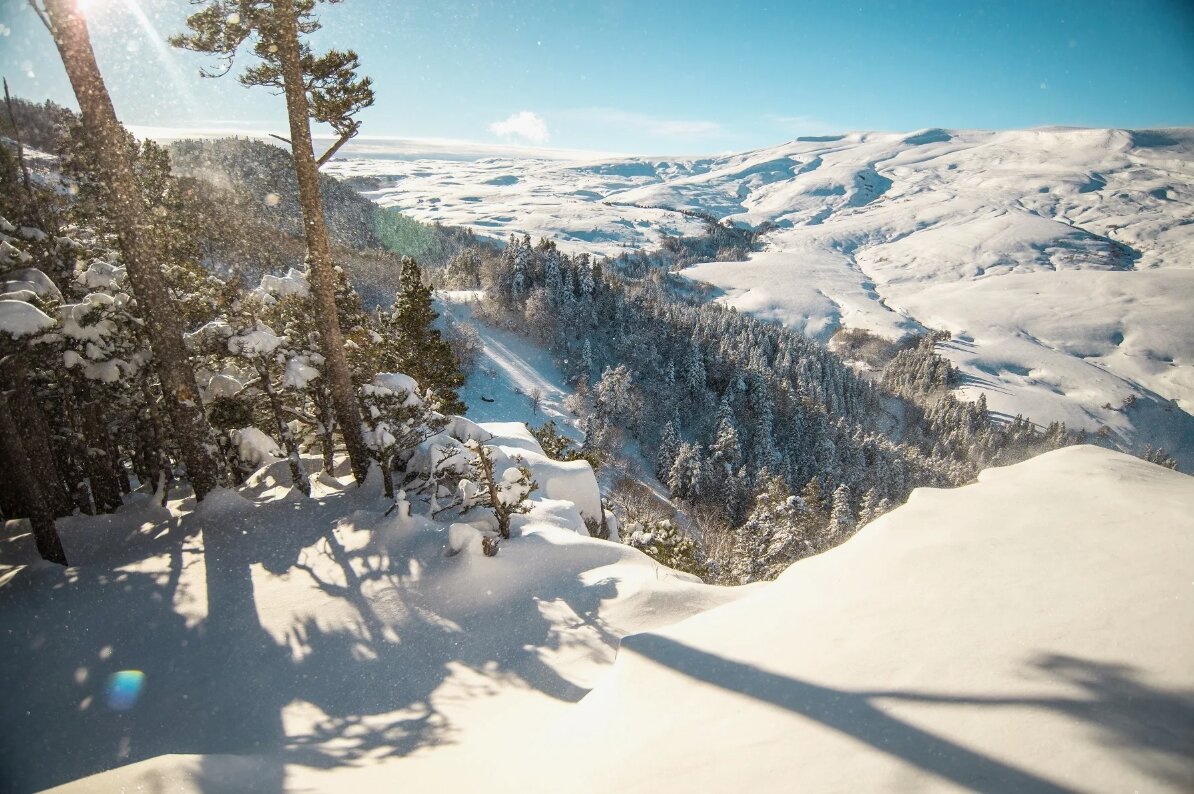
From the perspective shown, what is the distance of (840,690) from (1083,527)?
319cm

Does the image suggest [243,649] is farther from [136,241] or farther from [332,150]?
[332,150]

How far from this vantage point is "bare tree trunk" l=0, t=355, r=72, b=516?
871 cm

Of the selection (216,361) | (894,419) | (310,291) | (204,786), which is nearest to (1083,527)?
(204,786)

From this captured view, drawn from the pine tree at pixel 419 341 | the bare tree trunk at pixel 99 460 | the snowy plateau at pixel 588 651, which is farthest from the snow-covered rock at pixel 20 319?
the pine tree at pixel 419 341

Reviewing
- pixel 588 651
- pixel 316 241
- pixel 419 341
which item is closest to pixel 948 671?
pixel 588 651

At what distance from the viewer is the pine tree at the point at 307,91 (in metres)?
8.44

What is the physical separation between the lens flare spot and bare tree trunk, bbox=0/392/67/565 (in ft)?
13.5

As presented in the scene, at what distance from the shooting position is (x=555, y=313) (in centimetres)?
8212

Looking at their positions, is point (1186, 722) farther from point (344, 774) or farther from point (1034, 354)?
point (1034, 354)

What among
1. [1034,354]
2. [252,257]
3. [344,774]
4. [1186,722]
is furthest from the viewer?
[1034,354]

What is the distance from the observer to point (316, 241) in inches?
383

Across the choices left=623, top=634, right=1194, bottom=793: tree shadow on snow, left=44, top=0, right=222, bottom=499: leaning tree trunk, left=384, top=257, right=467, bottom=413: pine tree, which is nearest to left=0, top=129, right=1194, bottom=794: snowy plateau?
left=623, top=634, right=1194, bottom=793: tree shadow on snow

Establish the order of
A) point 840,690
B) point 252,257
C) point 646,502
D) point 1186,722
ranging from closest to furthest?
point 1186,722
point 840,690
point 646,502
point 252,257

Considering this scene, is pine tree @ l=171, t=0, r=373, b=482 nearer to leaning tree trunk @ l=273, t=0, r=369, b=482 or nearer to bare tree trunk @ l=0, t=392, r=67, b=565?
leaning tree trunk @ l=273, t=0, r=369, b=482
